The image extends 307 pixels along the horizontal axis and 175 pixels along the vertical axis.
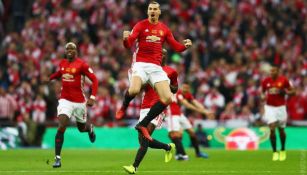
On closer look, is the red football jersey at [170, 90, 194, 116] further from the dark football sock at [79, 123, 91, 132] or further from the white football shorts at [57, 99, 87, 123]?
the white football shorts at [57, 99, 87, 123]

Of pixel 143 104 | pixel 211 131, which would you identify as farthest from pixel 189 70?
pixel 143 104

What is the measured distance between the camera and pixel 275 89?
75.7 ft

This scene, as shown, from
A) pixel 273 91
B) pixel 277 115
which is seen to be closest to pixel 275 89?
pixel 273 91

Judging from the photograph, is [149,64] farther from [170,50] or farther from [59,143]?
[170,50]

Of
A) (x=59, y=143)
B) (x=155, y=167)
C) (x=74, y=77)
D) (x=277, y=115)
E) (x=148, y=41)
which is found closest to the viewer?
(x=148, y=41)

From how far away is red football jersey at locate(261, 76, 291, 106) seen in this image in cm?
2308

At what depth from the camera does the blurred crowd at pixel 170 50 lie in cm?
3253

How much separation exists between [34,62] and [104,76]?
3.00 meters

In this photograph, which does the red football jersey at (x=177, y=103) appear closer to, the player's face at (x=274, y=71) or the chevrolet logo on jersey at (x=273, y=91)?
the chevrolet logo on jersey at (x=273, y=91)

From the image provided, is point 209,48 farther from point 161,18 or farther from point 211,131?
point 211,131

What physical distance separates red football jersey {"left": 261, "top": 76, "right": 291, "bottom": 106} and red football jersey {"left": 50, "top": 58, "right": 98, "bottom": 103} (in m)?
5.57

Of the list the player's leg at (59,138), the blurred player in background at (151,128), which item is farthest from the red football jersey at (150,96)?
the player's leg at (59,138)

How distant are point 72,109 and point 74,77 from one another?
0.72 meters

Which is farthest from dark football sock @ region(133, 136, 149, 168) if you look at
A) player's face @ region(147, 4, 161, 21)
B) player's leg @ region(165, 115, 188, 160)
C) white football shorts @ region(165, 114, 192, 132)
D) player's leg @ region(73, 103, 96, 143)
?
white football shorts @ region(165, 114, 192, 132)
